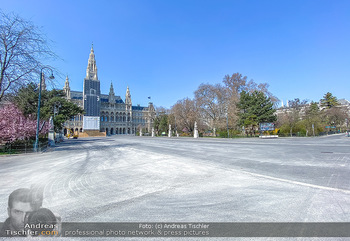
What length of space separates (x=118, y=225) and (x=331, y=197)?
4.59 m

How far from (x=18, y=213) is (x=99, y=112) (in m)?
101

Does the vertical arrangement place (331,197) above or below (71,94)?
below

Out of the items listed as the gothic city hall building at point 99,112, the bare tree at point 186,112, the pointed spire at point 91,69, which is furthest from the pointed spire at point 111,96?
the bare tree at point 186,112

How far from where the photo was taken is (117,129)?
111 m

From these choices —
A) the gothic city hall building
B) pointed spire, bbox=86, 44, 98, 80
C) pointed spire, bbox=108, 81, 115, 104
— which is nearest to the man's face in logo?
the gothic city hall building

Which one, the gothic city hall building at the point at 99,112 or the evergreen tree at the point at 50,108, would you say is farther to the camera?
the gothic city hall building at the point at 99,112

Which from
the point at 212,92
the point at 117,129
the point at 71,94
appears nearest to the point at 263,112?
the point at 212,92

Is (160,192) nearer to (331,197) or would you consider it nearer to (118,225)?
(118,225)

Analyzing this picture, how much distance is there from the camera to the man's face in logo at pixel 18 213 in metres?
2.62

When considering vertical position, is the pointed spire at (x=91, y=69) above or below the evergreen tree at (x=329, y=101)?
above

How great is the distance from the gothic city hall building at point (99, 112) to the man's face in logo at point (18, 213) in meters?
78.6

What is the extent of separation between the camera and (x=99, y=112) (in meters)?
95.8

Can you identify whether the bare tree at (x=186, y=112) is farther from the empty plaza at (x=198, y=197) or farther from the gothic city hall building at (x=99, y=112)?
the empty plaza at (x=198, y=197)

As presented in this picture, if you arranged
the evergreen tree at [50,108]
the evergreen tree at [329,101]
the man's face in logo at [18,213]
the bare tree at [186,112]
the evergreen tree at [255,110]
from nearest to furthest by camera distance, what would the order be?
the man's face in logo at [18,213] → the evergreen tree at [50,108] → the evergreen tree at [255,110] → the bare tree at [186,112] → the evergreen tree at [329,101]
